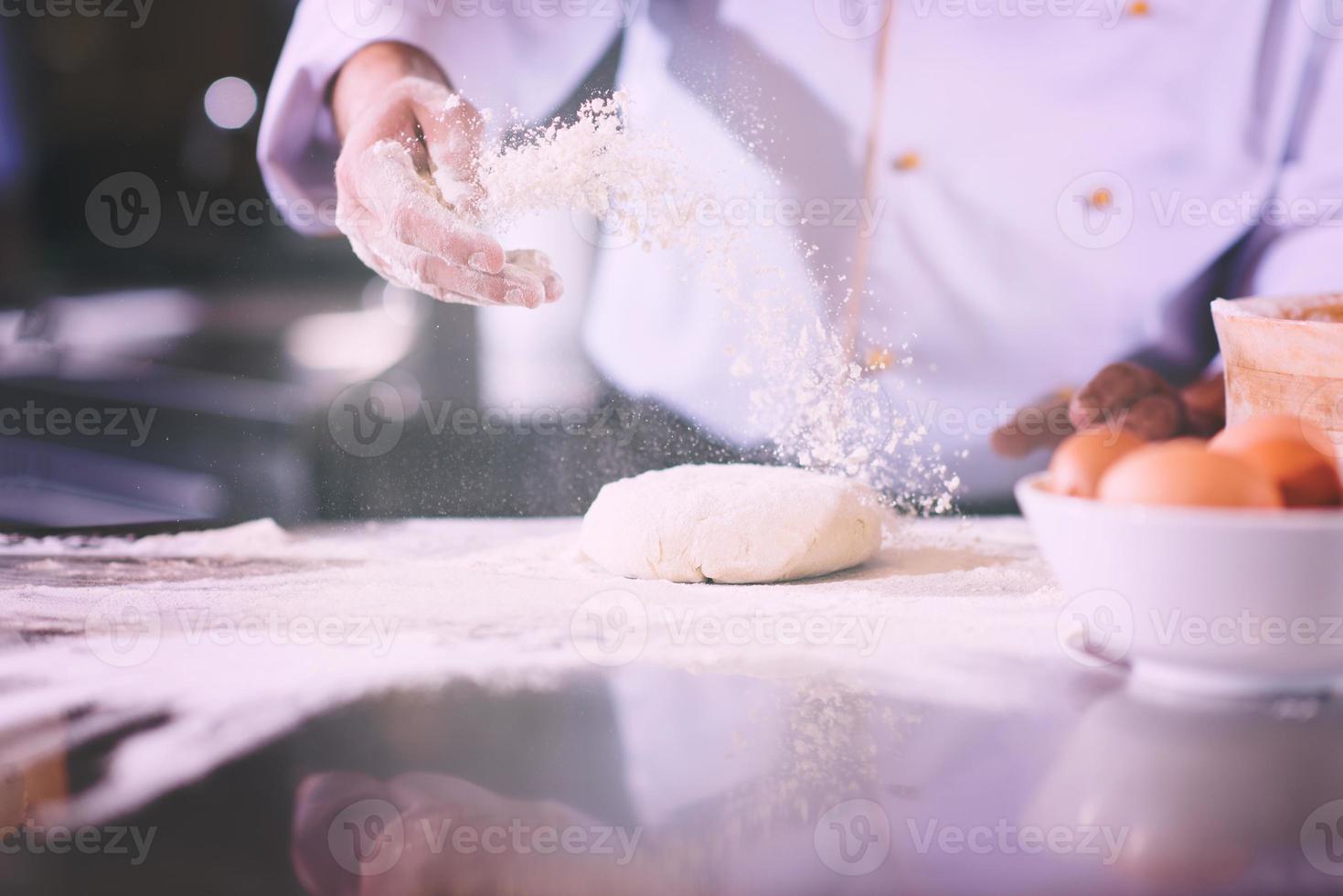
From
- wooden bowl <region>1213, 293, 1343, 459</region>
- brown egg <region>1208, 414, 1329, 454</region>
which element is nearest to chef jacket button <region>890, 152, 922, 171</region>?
wooden bowl <region>1213, 293, 1343, 459</region>

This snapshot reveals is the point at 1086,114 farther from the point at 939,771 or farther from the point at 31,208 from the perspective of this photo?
the point at 31,208

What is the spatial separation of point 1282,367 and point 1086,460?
1.57ft

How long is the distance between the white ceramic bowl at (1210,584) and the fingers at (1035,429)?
97cm

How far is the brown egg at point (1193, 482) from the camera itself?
0.68m

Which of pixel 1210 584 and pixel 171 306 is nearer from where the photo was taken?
pixel 1210 584

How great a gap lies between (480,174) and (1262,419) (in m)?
0.97

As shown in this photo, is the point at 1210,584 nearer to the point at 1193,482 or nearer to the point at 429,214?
the point at 1193,482

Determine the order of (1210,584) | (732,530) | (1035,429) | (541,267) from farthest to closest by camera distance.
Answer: (1035,429), (541,267), (732,530), (1210,584)

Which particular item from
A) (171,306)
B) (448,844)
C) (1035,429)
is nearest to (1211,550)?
(448,844)

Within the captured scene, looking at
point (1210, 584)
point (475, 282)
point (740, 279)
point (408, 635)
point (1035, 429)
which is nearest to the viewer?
point (1210, 584)

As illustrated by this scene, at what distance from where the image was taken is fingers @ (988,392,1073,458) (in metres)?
1.71

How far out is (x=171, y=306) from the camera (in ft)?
5.31

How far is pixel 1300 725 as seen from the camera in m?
0.72

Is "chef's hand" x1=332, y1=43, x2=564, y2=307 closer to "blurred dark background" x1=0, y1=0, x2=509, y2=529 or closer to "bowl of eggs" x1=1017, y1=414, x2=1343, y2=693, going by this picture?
"blurred dark background" x1=0, y1=0, x2=509, y2=529
